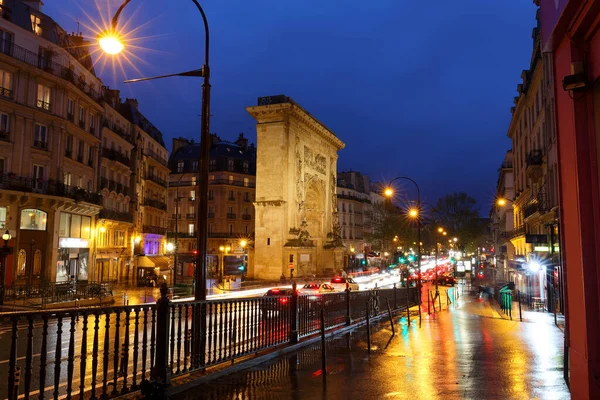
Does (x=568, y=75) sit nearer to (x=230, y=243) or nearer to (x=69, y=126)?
(x=69, y=126)

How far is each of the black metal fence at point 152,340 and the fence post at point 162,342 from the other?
0.01 meters

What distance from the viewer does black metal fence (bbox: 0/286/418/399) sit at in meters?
5.92

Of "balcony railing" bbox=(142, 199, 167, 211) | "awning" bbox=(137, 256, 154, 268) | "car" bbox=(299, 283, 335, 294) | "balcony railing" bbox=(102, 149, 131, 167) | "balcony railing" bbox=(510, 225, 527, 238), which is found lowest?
"car" bbox=(299, 283, 335, 294)

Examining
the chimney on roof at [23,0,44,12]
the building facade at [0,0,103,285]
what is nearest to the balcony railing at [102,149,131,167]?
the building facade at [0,0,103,285]

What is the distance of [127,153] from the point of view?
163 ft

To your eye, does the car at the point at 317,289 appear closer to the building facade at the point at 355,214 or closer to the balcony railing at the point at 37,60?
the balcony railing at the point at 37,60

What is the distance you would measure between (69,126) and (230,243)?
41.6 metres

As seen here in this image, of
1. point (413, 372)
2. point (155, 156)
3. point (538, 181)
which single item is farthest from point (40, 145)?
point (538, 181)

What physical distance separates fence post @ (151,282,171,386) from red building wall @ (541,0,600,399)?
5.27 metres

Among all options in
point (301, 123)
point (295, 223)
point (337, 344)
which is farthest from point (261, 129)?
point (337, 344)

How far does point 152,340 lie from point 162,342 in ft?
0.55

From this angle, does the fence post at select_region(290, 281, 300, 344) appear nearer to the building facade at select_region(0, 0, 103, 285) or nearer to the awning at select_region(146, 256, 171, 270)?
the building facade at select_region(0, 0, 103, 285)

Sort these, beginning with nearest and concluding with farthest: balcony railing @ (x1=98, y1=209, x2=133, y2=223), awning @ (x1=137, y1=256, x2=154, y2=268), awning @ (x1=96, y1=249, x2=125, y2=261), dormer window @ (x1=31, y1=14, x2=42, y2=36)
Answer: dormer window @ (x1=31, y1=14, x2=42, y2=36) → balcony railing @ (x1=98, y1=209, x2=133, y2=223) → awning @ (x1=96, y1=249, x2=125, y2=261) → awning @ (x1=137, y1=256, x2=154, y2=268)

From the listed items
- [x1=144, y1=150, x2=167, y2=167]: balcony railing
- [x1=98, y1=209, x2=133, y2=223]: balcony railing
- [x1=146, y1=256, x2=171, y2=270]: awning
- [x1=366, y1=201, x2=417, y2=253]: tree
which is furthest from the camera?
[x1=366, y1=201, x2=417, y2=253]: tree
